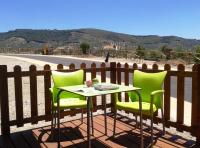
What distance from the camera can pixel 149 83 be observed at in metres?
4.98

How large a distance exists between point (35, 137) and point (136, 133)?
1753 mm

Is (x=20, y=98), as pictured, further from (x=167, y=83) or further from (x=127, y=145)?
(x=167, y=83)

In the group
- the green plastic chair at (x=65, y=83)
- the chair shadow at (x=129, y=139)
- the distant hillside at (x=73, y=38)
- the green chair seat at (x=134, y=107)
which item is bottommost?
the chair shadow at (x=129, y=139)

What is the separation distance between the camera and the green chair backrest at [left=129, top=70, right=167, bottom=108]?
4801 millimetres

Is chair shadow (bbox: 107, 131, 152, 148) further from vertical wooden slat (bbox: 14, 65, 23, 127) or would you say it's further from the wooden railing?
vertical wooden slat (bbox: 14, 65, 23, 127)

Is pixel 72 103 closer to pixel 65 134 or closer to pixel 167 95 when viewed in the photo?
pixel 65 134

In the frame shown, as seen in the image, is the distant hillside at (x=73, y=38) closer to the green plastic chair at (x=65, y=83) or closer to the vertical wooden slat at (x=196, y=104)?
the green plastic chair at (x=65, y=83)

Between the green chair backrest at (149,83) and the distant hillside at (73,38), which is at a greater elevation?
the distant hillside at (73,38)

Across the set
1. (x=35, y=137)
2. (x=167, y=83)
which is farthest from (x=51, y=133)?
(x=167, y=83)

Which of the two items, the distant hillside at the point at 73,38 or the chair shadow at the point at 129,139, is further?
the distant hillside at the point at 73,38

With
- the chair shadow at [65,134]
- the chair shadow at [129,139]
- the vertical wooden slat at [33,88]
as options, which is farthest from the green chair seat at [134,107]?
the vertical wooden slat at [33,88]

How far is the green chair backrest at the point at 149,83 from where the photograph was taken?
480cm

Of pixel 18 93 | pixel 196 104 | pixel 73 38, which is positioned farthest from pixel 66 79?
pixel 73 38

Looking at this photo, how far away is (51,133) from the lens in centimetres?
500
